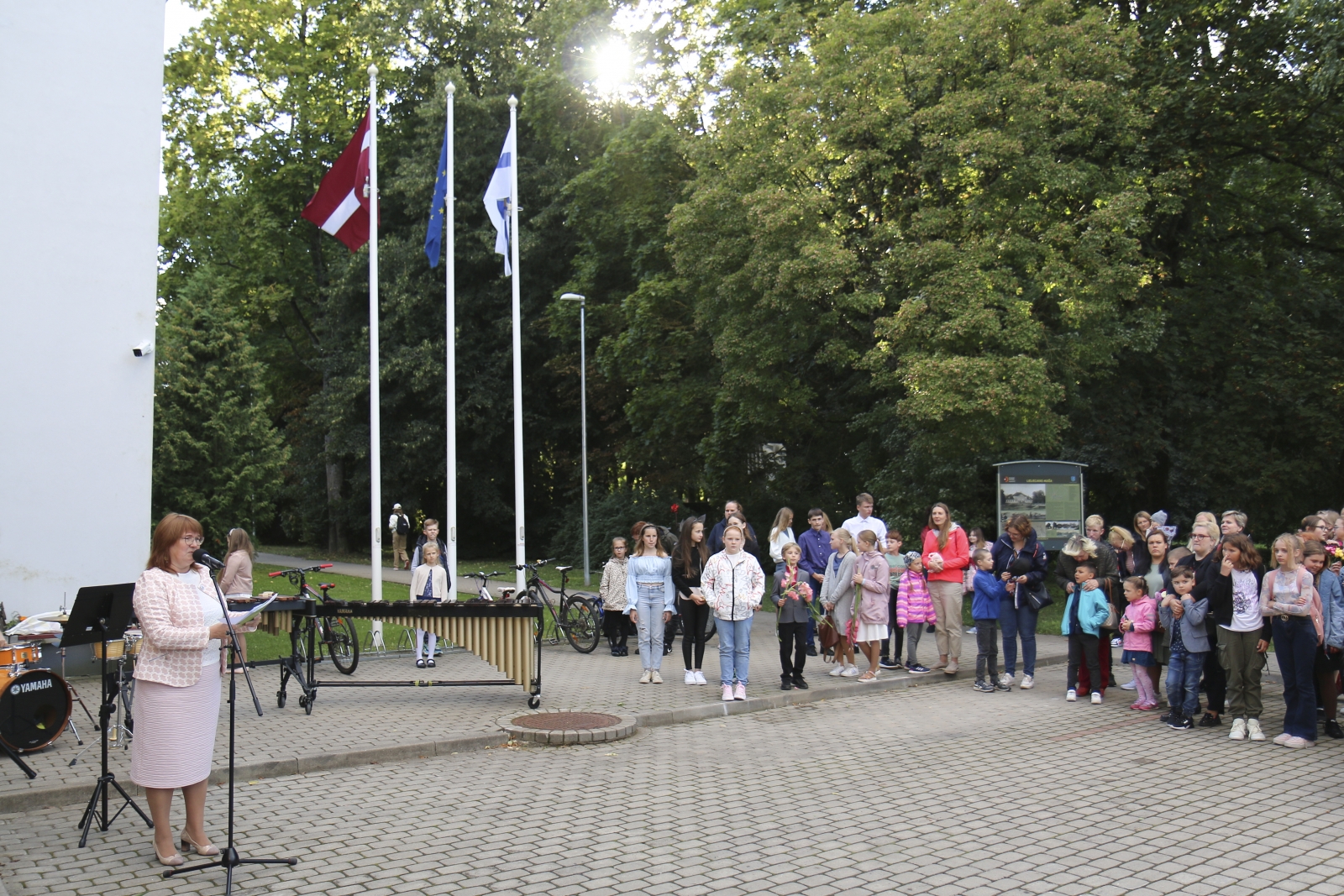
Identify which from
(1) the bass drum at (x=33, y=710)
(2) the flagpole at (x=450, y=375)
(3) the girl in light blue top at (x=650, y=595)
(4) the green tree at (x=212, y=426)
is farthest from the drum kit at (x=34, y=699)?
(4) the green tree at (x=212, y=426)

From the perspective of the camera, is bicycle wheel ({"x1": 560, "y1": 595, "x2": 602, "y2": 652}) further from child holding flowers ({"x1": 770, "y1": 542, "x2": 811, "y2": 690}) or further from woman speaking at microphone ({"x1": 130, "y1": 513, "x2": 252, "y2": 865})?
woman speaking at microphone ({"x1": 130, "y1": 513, "x2": 252, "y2": 865})

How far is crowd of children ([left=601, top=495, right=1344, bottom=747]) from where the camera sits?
957cm

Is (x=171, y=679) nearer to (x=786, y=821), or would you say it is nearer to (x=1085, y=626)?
(x=786, y=821)

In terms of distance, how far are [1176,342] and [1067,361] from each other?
5591mm

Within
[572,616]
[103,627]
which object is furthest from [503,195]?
[103,627]

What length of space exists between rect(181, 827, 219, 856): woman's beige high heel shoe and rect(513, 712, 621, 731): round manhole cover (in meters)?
3.73

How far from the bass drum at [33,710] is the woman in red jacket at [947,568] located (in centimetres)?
900

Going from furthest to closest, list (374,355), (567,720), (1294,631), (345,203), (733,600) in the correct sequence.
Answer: (345,203)
(374,355)
(733,600)
(567,720)
(1294,631)

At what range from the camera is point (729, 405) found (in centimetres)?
2694

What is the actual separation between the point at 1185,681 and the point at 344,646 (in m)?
9.37

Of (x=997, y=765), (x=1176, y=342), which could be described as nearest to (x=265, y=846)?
(x=997, y=765)

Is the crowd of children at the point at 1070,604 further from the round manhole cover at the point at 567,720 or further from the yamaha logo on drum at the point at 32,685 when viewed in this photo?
the yamaha logo on drum at the point at 32,685

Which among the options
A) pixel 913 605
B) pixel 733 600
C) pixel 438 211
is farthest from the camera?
pixel 438 211

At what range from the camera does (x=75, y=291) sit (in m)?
13.7
